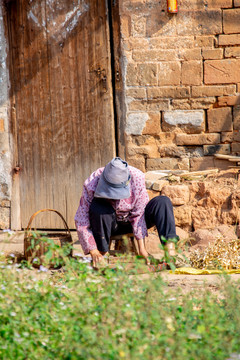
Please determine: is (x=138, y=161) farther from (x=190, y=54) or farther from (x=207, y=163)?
(x=190, y=54)

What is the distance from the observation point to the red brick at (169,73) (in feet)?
17.3

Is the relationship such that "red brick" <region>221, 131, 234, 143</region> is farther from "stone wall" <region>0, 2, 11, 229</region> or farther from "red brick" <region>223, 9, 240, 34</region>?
"stone wall" <region>0, 2, 11, 229</region>

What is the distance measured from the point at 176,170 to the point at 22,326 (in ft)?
10.8

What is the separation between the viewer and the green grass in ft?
6.52

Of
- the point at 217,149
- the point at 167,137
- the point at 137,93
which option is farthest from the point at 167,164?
the point at 137,93

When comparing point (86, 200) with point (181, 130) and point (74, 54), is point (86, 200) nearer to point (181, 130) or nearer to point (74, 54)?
point (181, 130)

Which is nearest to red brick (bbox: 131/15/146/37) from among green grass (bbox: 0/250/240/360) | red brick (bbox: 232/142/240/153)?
red brick (bbox: 232/142/240/153)

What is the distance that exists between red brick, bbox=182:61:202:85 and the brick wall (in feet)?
0.03

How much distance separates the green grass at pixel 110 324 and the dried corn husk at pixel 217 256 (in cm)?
145

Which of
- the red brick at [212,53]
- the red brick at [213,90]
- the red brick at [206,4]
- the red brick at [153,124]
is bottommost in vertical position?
the red brick at [153,124]

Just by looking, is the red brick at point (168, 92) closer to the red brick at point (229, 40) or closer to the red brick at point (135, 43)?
the red brick at point (135, 43)

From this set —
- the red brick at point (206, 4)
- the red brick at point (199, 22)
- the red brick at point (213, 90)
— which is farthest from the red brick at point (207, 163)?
the red brick at point (206, 4)

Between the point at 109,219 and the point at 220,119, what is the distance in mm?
1907

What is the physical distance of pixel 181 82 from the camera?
5.28 m
